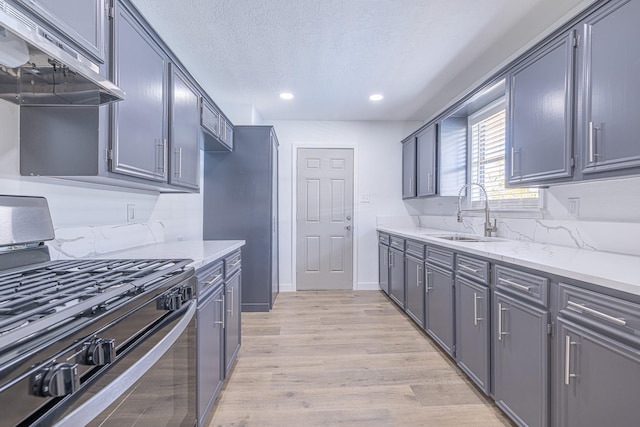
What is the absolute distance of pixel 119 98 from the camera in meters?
1.17

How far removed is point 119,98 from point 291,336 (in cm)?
236

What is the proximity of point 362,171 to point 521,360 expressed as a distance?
329cm

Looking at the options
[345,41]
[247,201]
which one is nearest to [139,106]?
[345,41]

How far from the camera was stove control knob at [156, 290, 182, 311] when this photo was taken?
→ 1020mm

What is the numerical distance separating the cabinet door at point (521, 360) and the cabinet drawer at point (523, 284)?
5 cm

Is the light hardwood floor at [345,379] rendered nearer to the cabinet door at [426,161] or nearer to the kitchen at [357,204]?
the kitchen at [357,204]

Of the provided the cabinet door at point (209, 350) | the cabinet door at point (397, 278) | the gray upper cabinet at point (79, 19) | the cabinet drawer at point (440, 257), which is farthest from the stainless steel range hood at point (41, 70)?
the cabinet door at point (397, 278)

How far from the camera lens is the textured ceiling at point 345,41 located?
77.7 inches

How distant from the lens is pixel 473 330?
196 cm

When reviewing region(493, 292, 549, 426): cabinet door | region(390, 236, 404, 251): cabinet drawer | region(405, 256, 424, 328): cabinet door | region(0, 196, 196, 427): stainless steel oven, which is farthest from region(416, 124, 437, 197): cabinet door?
region(0, 196, 196, 427): stainless steel oven

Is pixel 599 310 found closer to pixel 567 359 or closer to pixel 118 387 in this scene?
pixel 567 359

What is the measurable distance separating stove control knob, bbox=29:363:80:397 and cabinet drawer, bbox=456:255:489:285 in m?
1.92

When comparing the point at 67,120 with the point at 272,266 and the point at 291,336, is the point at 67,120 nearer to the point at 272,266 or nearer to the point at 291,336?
the point at 291,336

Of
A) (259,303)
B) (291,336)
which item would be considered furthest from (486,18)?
(259,303)
